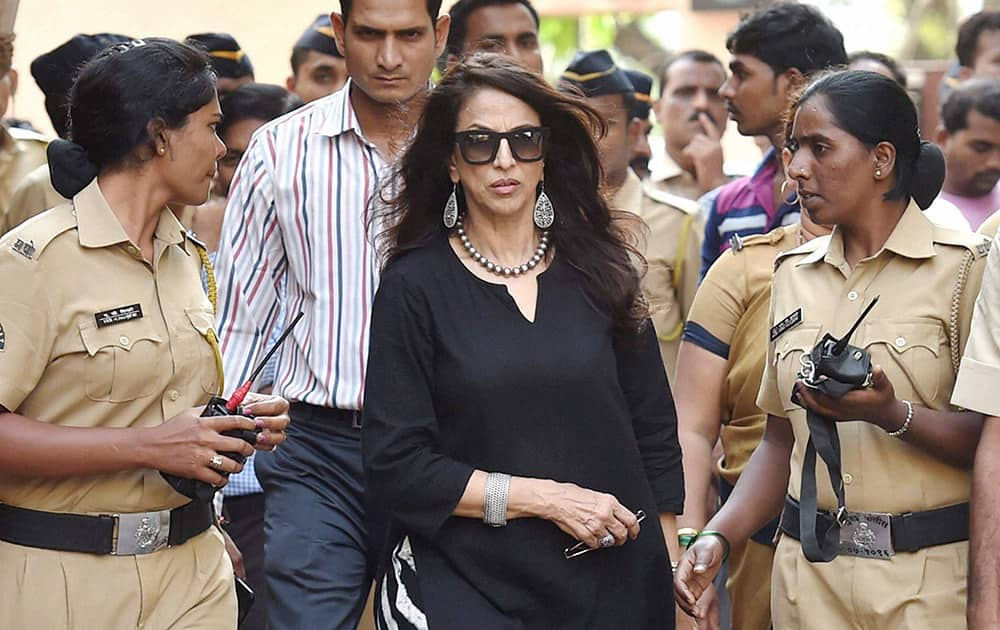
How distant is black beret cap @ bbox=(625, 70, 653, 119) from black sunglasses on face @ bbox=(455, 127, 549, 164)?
4.27m

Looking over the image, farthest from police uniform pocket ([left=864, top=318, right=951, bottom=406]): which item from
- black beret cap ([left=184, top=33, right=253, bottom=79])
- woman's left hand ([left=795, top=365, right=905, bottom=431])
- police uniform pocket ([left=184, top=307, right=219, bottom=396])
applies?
black beret cap ([left=184, top=33, right=253, bottom=79])

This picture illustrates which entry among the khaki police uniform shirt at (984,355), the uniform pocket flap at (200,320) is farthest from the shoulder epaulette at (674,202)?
the khaki police uniform shirt at (984,355)

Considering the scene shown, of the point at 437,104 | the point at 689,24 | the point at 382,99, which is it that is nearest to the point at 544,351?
the point at 437,104

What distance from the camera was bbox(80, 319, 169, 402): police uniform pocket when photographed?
4504mm

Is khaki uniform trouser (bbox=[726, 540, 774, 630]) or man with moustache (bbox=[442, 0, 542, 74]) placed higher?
man with moustache (bbox=[442, 0, 542, 74])

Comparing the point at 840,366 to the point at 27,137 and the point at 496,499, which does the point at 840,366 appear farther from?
the point at 27,137

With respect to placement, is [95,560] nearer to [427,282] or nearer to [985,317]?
[427,282]

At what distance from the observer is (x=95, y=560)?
179 inches

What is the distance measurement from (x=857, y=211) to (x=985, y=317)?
22.3 inches

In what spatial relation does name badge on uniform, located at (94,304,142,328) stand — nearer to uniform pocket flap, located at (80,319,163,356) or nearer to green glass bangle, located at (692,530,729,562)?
uniform pocket flap, located at (80,319,163,356)

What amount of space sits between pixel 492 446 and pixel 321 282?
1.23 metres

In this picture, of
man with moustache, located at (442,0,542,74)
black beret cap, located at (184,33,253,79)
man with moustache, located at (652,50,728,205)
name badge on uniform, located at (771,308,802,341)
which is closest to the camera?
name badge on uniform, located at (771,308,802,341)

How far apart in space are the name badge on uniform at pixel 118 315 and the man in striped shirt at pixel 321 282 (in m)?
0.80

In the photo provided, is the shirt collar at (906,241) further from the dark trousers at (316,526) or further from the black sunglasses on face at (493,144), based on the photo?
the dark trousers at (316,526)
